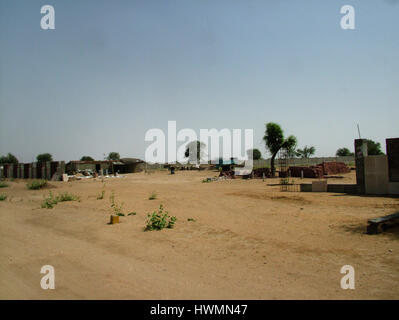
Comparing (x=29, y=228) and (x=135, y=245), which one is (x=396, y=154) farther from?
(x=29, y=228)

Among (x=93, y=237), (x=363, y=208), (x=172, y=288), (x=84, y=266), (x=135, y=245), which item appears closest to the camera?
(x=172, y=288)

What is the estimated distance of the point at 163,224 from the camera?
27.1 ft

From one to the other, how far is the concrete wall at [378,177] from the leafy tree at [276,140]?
18877 mm

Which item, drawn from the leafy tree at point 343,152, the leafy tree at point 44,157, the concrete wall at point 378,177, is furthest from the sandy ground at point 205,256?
the leafy tree at point 44,157

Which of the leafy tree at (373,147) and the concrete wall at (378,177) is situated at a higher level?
the leafy tree at (373,147)

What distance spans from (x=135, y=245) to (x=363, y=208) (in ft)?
29.6

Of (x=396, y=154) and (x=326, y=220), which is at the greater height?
(x=396, y=154)

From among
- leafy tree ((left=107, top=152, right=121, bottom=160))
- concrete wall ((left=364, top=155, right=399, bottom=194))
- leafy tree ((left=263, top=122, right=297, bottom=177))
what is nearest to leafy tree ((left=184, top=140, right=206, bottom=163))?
leafy tree ((left=107, top=152, right=121, bottom=160))

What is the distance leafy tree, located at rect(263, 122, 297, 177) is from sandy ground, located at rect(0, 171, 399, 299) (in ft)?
78.0

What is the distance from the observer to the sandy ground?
13.4 ft

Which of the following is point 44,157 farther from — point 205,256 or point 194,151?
point 205,256

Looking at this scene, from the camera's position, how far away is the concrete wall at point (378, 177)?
14.0 meters

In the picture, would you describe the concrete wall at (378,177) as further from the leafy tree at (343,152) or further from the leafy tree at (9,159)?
the leafy tree at (9,159)
